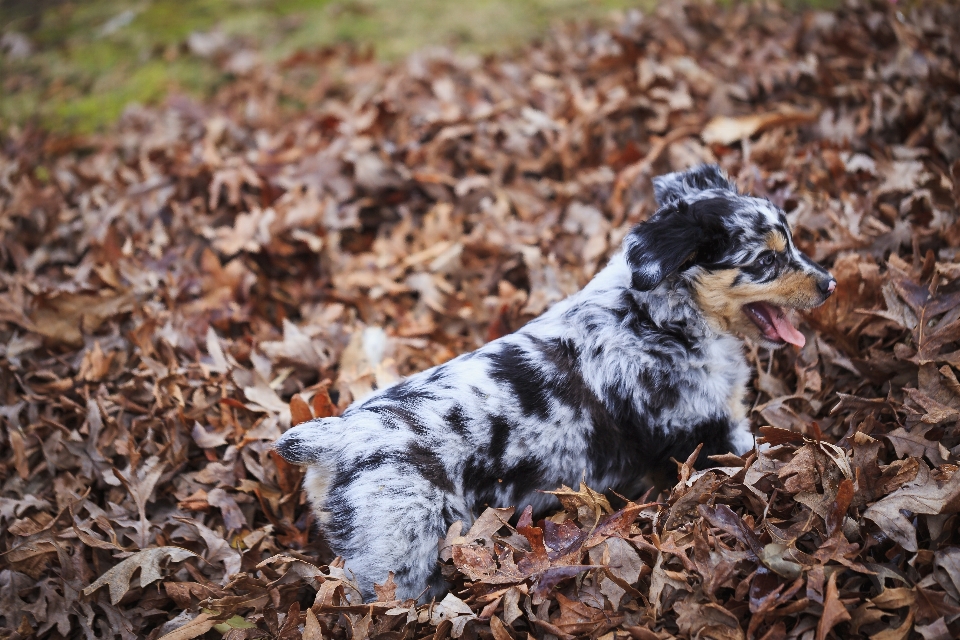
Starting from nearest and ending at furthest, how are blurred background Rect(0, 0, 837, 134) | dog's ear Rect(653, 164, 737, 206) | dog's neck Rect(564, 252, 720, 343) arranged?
dog's neck Rect(564, 252, 720, 343)
dog's ear Rect(653, 164, 737, 206)
blurred background Rect(0, 0, 837, 134)

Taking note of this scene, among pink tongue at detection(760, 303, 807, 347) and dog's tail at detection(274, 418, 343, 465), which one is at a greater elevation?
dog's tail at detection(274, 418, 343, 465)

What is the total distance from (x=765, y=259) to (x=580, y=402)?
1.26 meters

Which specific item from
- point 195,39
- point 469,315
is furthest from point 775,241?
point 195,39

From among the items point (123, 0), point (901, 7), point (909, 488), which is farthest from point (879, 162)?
point (123, 0)

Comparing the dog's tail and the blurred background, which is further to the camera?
the blurred background

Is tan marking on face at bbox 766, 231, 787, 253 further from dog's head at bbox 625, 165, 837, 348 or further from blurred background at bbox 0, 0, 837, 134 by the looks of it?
blurred background at bbox 0, 0, 837, 134

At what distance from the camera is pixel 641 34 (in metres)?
7.36

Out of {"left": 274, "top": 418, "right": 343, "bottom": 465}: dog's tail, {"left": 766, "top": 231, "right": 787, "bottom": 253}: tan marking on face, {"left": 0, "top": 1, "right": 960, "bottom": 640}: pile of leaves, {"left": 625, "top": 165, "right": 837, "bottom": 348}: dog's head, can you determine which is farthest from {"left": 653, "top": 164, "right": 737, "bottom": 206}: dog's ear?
{"left": 274, "top": 418, "right": 343, "bottom": 465}: dog's tail

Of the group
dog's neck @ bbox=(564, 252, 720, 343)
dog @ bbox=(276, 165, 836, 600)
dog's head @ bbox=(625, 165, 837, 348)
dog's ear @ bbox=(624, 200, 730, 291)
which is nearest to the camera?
dog @ bbox=(276, 165, 836, 600)

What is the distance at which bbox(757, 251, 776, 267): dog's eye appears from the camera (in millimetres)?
3693

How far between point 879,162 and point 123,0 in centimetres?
1002

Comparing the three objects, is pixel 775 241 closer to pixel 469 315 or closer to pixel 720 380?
pixel 720 380

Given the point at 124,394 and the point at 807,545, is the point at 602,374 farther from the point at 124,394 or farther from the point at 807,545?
the point at 124,394

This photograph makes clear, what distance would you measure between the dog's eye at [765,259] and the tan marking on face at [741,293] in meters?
0.10
